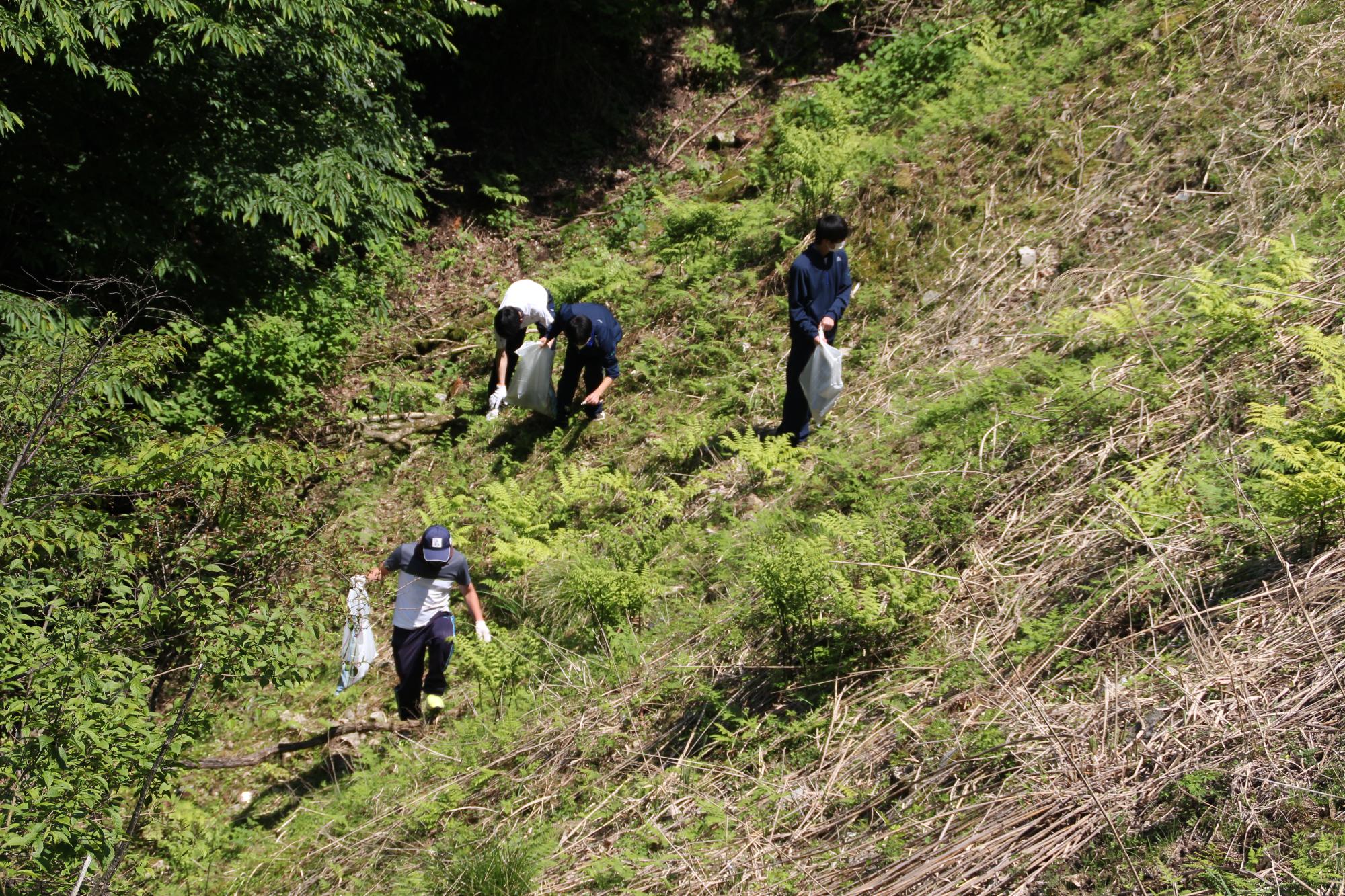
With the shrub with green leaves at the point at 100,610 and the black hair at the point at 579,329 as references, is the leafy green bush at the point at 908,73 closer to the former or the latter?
the black hair at the point at 579,329

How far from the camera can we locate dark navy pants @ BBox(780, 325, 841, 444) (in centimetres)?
636

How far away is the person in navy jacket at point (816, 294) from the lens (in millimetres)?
6180

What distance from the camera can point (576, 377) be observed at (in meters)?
8.03

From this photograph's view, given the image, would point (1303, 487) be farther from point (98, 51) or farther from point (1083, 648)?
point (98, 51)

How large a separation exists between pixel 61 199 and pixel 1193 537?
29.6 ft

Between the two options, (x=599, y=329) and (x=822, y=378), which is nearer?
(x=822, y=378)

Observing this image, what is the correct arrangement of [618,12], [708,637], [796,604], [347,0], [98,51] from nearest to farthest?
[796,604] < [708,637] < [98,51] < [347,0] < [618,12]

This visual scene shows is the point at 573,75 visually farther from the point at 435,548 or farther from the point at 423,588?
the point at 423,588

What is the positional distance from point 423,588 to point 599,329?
2.58 metres

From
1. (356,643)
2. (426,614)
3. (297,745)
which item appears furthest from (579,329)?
(297,745)

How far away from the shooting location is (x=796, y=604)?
4.75 m

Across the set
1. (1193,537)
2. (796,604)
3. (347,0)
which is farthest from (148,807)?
(347,0)

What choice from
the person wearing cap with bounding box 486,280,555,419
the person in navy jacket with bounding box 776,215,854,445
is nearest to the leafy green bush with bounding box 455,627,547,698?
the person in navy jacket with bounding box 776,215,854,445

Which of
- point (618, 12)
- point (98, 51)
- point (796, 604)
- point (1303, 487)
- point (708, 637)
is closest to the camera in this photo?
point (1303, 487)
